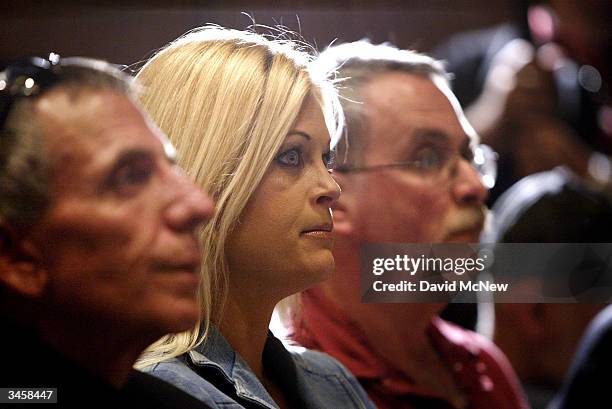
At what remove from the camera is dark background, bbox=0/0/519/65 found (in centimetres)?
235

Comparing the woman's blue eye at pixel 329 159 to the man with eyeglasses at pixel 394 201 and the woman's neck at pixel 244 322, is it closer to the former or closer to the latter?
the man with eyeglasses at pixel 394 201

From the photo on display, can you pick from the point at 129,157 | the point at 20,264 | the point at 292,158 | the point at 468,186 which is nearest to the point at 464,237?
the point at 468,186

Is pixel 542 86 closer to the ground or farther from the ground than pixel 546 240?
farther from the ground

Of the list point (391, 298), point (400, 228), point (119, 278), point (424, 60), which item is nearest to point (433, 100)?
point (424, 60)

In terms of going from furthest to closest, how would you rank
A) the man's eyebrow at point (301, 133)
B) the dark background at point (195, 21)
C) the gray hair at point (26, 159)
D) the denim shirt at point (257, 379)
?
the dark background at point (195, 21)
the man's eyebrow at point (301, 133)
the denim shirt at point (257, 379)
the gray hair at point (26, 159)

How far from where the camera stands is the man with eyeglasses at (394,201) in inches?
95.9

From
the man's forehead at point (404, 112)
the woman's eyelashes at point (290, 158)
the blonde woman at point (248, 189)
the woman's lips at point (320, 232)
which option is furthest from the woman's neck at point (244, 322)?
the man's forehead at point (404, 112)

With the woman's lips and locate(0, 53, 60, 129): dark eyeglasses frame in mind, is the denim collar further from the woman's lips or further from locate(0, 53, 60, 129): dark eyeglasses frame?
locate(0, 53, 60, 129): dark eyeglasses frame

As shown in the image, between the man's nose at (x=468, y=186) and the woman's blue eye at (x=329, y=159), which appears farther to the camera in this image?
the man's nose at (x=468, y=186)

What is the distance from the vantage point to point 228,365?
2041mm

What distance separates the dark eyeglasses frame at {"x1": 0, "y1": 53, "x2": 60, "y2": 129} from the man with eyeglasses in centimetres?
81

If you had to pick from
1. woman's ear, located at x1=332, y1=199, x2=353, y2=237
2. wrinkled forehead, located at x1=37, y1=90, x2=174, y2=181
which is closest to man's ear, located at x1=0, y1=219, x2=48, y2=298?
wrinkled forehead, located at x1=37, y1=90, x2=174, y2=181

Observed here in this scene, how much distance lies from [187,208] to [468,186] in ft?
3.12

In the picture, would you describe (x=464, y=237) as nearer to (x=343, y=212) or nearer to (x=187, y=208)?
(x=343, y=212)
